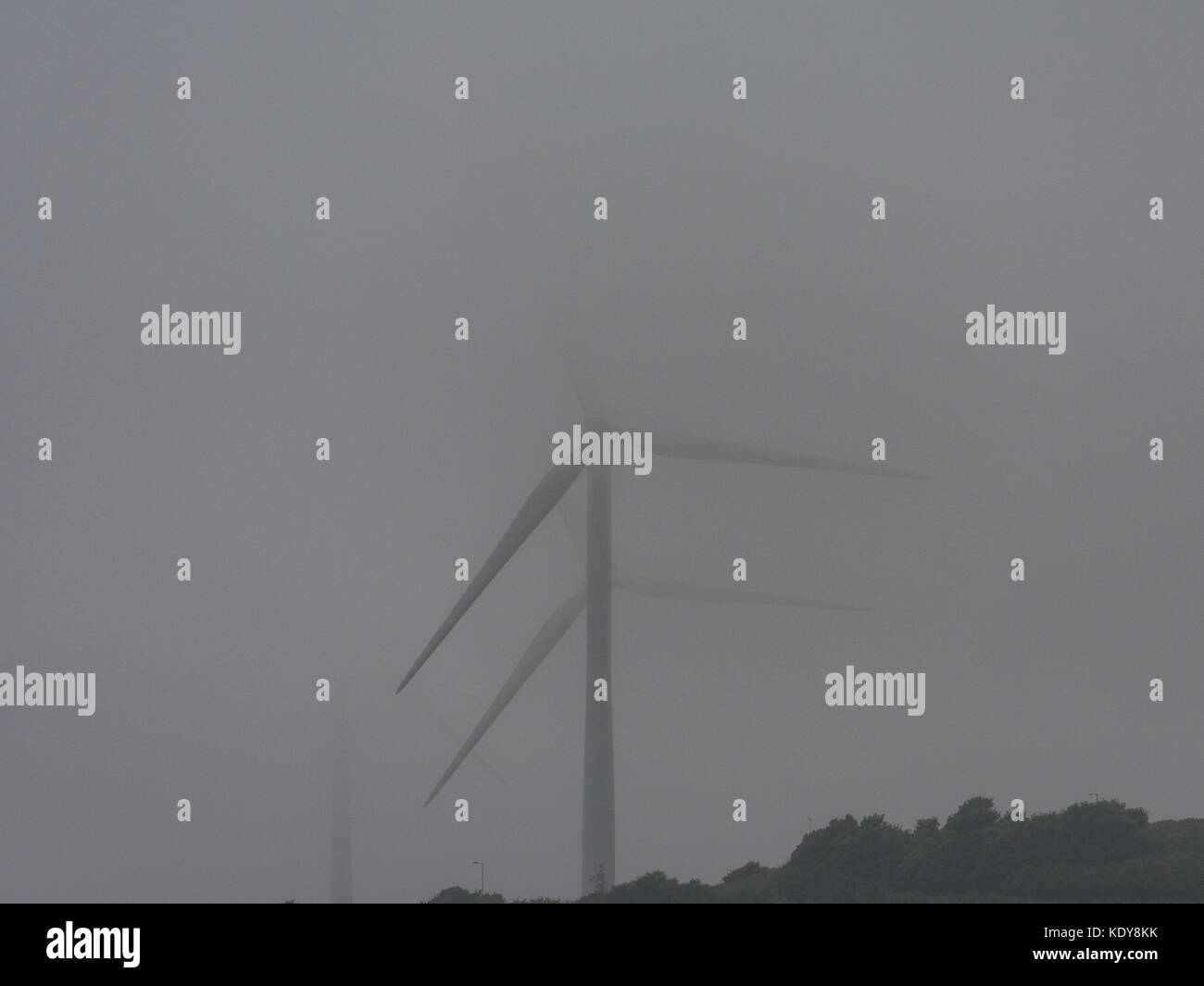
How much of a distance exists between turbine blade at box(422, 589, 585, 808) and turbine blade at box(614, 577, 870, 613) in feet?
9.34

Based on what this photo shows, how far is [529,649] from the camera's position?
6078 cm

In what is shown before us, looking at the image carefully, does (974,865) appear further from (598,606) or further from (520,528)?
(520,528)

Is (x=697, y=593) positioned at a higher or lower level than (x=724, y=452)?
lower

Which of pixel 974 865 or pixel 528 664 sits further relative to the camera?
pixel 974 865

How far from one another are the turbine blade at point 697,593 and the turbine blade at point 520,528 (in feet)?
25.5

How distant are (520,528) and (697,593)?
10734 millimetres

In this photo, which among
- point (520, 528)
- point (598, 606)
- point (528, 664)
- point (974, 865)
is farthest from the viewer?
point (974, 865)

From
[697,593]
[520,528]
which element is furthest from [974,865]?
[520,528]

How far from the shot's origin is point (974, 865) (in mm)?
63406

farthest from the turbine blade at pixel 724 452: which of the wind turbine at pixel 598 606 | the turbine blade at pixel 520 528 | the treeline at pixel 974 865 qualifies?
the treeline at pixel 974 865

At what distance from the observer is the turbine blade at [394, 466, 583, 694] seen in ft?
181

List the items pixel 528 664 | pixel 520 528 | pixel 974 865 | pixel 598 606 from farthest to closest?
1. pixel 974 865
2. pixel 598 606
3. pixel 528 664
4. pixel 520 528

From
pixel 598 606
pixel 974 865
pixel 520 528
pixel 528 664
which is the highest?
pixel 520 528
